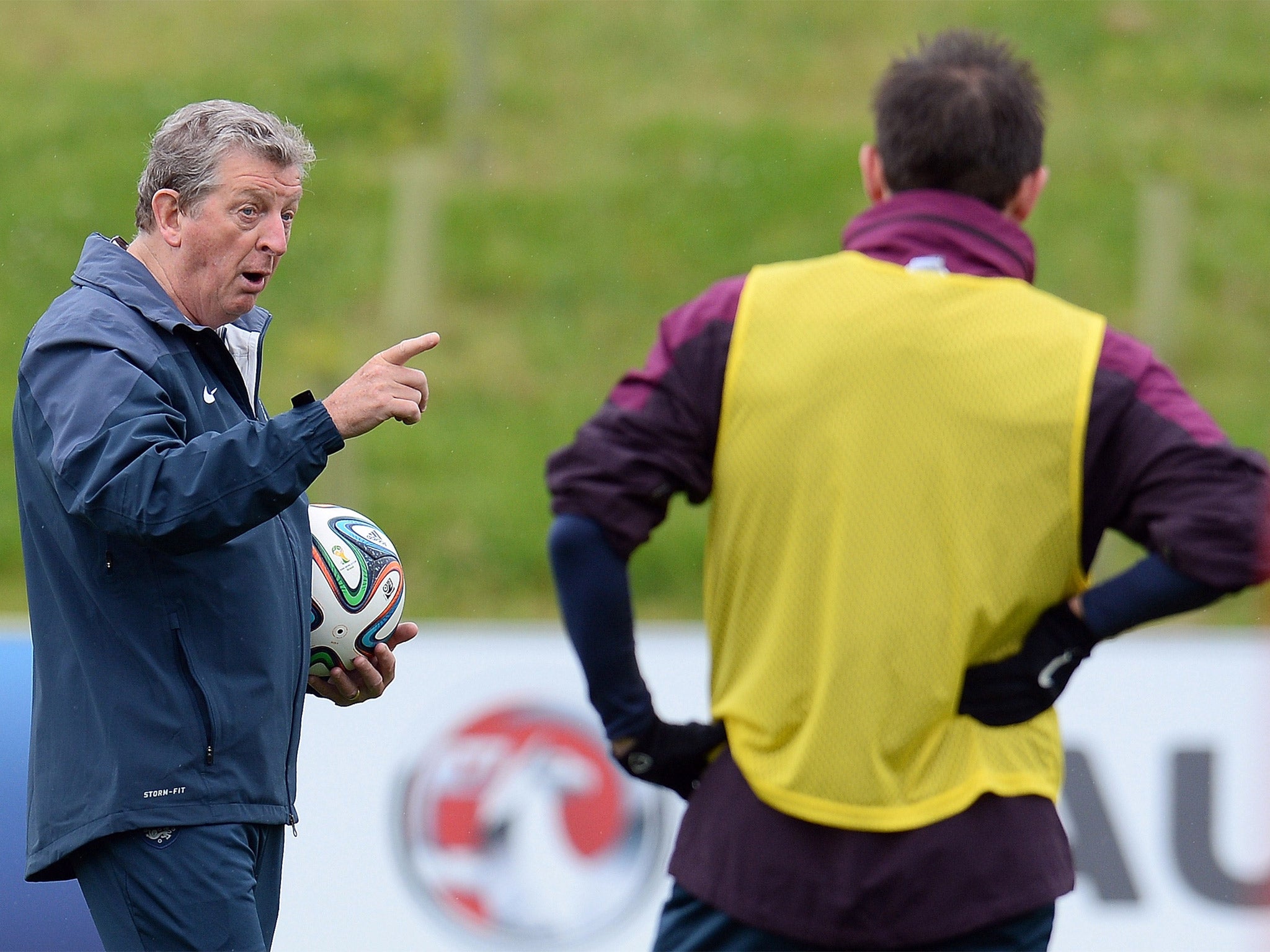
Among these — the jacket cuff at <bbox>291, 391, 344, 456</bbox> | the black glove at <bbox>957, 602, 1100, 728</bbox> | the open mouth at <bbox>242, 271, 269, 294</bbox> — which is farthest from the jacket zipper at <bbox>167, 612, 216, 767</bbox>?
the black glove at <bbox>957, 602, 1100, 728</bbox>

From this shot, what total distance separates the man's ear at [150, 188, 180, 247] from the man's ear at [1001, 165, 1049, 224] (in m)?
1.54

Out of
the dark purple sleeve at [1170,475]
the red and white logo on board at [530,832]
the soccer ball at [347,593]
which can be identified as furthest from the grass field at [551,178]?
the dark purple sleeve at [1170,475]

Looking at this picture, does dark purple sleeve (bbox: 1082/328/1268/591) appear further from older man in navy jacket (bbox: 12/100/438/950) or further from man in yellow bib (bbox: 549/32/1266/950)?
older man in navy jacket (bbox: 12/100/438/950)

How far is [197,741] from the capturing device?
9.41 feet

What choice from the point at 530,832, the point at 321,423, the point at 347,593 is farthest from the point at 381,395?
the point at 530,832

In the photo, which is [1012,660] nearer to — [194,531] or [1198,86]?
[194,531]

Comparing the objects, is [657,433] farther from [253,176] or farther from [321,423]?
[253,176]

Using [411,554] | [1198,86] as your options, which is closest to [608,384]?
[411,554]

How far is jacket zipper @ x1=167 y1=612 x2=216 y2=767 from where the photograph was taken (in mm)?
2861

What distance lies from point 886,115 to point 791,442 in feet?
1.75

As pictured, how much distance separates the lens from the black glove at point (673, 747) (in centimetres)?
250

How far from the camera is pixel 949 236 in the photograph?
2391 millimetres

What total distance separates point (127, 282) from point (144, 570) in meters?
0.54

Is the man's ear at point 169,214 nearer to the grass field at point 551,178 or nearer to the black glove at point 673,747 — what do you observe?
the black glove at point 673,747
